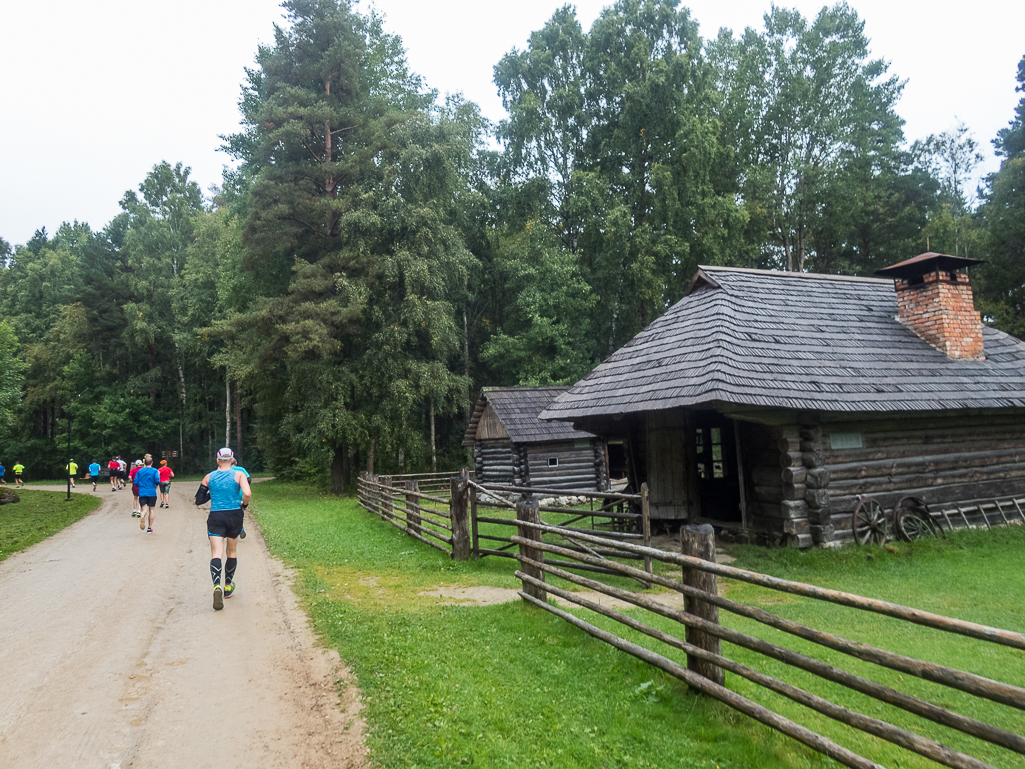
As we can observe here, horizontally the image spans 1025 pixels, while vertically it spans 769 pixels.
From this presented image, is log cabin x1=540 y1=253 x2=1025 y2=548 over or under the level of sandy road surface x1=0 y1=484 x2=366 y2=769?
over

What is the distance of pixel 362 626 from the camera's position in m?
7.03

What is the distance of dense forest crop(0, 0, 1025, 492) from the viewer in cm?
2572

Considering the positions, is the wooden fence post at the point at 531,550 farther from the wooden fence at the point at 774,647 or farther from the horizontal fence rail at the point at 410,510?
the horizontal fence rail at the point at 410,510

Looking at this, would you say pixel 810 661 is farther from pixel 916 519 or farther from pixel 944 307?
pixel 944 307

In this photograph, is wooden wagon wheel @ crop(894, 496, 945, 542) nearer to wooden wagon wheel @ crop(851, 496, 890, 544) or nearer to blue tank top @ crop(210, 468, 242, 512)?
wooden wagon wheel @ crop(851, 496, 890, 544)

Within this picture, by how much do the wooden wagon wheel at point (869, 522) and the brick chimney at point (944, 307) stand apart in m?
4.46

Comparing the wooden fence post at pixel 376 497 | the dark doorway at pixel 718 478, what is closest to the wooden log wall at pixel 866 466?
the dark doorway at pixel 718 478

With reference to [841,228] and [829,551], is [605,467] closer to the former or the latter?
[829,551]

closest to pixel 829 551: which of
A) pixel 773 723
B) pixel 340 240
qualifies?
pixel 773 723

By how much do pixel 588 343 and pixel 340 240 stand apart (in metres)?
13.8

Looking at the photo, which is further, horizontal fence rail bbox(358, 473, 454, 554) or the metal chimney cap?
the metal chimney cap

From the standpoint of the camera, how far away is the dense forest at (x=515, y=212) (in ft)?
84.4

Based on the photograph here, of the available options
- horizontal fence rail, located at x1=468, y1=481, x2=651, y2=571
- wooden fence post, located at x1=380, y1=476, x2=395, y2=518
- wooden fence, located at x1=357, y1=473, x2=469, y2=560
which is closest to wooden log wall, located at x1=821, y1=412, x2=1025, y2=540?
horizontal fence rail, located at x1=468, y1=481, x2=651, y2=571

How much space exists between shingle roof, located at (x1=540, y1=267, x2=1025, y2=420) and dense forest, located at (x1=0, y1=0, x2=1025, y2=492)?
13.4m
